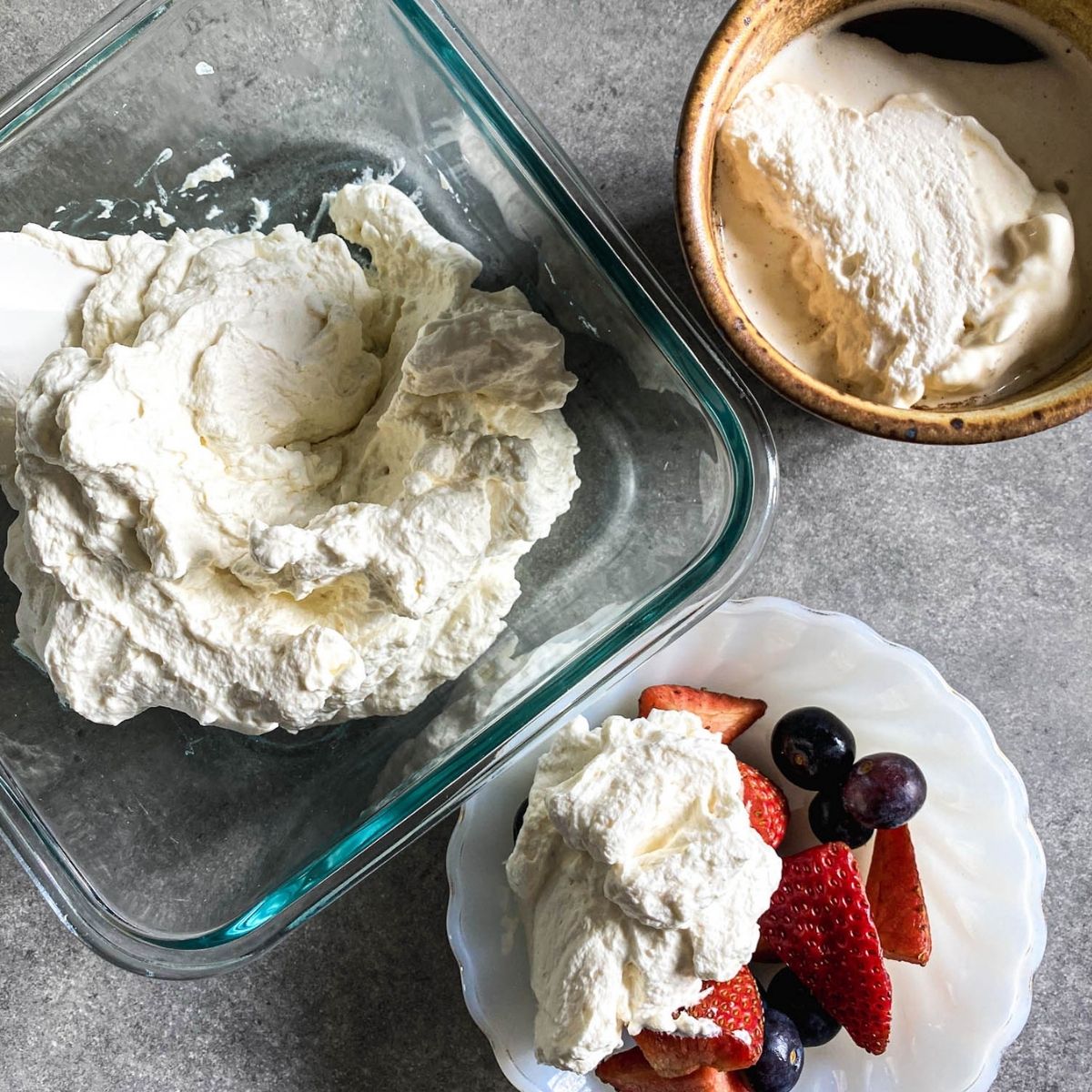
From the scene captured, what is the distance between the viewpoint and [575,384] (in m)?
0.92

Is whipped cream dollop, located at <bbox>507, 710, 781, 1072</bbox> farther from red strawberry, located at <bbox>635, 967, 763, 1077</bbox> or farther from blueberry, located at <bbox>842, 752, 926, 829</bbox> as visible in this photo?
blueberry, located at <bbox>842, 752, 926, 829</bbox>

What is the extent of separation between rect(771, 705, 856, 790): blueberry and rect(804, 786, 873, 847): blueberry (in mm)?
21

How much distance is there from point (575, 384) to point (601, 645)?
0.76 feet

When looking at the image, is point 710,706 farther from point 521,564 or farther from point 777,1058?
point 777,1058

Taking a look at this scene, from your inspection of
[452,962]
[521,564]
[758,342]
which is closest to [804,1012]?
[452,962]

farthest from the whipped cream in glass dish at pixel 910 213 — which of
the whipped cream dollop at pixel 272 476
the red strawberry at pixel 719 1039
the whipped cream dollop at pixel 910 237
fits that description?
the red strawberry at pixel 719 1039

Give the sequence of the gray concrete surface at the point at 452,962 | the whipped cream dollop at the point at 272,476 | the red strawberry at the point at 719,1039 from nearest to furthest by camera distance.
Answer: the whipped cream dollop at the point at 272,476, the red strawberry at the point at 719,1039, the gray concrete surface at the point at 452,962

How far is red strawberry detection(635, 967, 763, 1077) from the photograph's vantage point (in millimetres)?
973

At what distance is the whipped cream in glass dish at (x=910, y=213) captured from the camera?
35.0 inches

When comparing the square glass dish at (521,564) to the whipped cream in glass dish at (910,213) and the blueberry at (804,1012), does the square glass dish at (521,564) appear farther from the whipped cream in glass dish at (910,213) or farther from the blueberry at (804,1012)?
the blueberry at (804,1012)

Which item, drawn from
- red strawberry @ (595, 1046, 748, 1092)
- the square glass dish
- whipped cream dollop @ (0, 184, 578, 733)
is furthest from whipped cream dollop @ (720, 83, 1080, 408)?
red strawberry @ (595, 1046, 748, 1092)

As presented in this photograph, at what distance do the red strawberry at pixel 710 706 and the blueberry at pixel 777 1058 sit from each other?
284 millimetres

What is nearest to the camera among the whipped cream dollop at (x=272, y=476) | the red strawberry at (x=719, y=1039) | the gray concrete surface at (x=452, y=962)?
the whipped cream dollop at (x=272, y=476)

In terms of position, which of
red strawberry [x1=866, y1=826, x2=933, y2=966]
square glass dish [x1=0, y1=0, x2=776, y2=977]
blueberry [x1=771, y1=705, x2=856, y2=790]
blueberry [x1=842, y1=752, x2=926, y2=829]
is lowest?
red strawberry [x1=866, y1=826, x2=933, y2=966]
